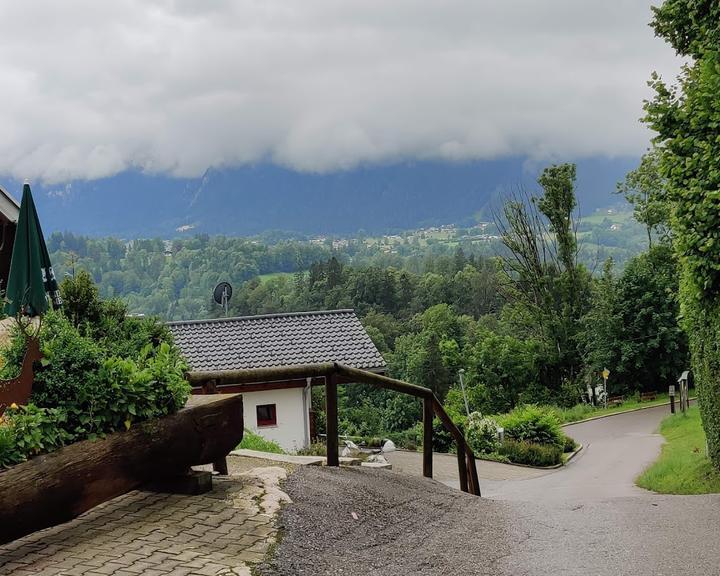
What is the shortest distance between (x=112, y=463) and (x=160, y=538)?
58 centimetres

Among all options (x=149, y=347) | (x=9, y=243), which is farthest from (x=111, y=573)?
(x=9, y=243)

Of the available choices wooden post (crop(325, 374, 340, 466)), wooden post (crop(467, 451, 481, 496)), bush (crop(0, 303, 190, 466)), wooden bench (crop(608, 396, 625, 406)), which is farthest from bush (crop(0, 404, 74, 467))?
wooden bench (crop(608, 396, 625, 406))

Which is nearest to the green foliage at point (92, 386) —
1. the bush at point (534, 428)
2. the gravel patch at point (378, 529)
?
the gravel patch at point (378, 529)

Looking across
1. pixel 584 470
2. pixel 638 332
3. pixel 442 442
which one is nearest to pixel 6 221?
pixel 584 470

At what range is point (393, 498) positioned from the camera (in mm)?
6645

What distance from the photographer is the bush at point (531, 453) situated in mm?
24297

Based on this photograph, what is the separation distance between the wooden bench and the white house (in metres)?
24.4

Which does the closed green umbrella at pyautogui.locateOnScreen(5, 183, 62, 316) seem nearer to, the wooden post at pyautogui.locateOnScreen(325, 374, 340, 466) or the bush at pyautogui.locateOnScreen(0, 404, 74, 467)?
the bush at pyautogui.locateOnScreen(0, 404, 74, 467)

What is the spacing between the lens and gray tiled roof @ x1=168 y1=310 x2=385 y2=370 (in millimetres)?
22828

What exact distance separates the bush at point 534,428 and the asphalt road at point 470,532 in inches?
759

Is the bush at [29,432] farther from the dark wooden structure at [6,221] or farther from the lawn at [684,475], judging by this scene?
the dark wooden structure at [6,221]

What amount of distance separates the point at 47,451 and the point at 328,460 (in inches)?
120

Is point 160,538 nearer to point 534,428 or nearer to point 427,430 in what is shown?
point 427,430

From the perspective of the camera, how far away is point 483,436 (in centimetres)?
2603
